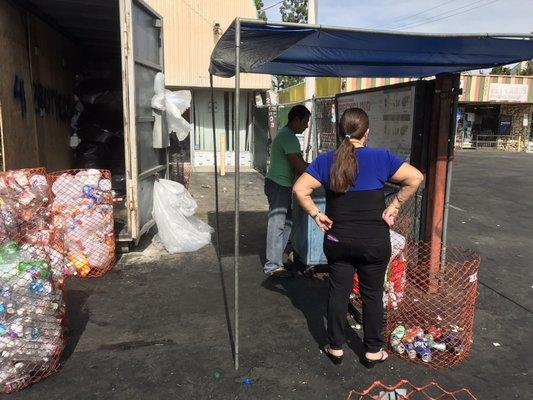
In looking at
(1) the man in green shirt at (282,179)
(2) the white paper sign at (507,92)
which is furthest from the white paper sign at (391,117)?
(2) the white paper sign at (507,92)

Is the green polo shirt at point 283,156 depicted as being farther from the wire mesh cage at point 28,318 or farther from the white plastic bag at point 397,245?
the wire mesh cage at point 28,318

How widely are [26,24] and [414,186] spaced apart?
575cm

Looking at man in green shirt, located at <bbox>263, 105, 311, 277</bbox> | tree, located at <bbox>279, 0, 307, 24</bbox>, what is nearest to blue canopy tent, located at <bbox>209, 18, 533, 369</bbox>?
man in green shirt, located at <bbox>263, 105, 311, 277</bbox>

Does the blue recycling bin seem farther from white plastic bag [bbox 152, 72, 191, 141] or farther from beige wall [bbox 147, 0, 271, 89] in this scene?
beige wall [bbox 147, 0, 271, 89]

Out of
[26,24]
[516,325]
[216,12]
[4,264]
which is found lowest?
[516,325]

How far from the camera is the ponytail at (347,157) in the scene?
2914 millimetres

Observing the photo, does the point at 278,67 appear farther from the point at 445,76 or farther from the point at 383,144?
the point at 445,76

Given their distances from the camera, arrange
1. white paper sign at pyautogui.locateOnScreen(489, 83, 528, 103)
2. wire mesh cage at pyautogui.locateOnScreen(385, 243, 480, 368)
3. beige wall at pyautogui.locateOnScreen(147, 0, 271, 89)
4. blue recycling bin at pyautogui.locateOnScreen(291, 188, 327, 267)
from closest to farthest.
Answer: wire mesh cage at pyautogui.locateOnScreen(385, 243, 480, 368) → blue recycling bin at pyautogui.locateOnScreen(291, 188, 327, 267) → beige wall at pyautogui.locateOnScreen(147, 0, 271, 89) → white paper sign at pyautogui.locateOnScreen(489, 83, 528, 103)

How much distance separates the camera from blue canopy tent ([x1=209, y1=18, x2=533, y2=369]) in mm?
2957

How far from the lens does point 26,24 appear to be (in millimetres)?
6086

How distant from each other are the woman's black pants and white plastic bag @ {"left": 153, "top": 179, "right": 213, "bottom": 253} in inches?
122

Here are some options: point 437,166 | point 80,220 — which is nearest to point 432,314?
point 437,166

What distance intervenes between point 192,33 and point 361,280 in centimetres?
1158

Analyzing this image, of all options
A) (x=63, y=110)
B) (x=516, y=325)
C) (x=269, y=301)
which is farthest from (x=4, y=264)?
(x=63, y=110)
